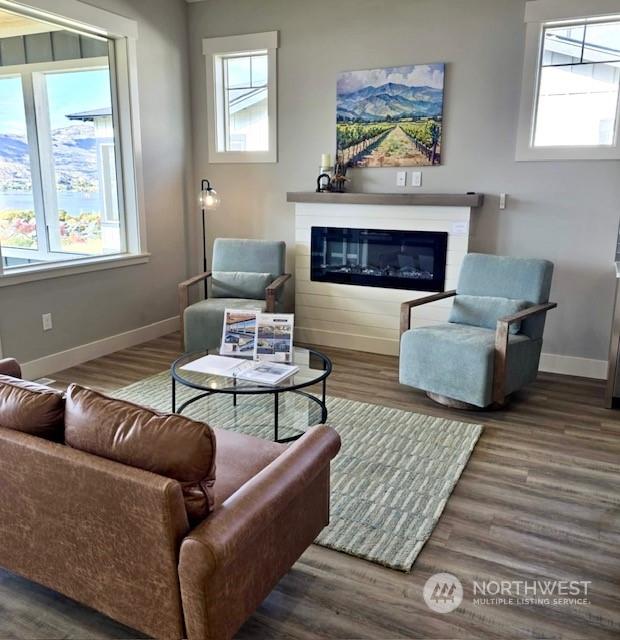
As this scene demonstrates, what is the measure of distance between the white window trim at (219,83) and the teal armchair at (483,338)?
85.3 inches

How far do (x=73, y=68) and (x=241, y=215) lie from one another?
71.0 inches

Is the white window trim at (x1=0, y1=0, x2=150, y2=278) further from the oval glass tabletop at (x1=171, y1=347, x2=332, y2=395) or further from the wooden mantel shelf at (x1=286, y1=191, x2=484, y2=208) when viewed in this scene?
the oval glass tabletop at (x1=171, y1=347, x2=332, y2=395)

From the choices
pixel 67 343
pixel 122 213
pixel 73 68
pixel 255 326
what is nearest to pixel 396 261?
pixel 255 326

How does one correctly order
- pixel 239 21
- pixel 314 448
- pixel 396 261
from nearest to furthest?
1. pixel 314 448
2. pixel 396 261
3. pixel 239 21

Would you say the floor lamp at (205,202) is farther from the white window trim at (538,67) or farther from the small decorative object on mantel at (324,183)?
the white window trim at (538,67)

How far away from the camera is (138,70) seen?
183 inches

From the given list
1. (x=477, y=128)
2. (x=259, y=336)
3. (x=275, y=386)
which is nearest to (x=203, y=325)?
(x=259, y=336)

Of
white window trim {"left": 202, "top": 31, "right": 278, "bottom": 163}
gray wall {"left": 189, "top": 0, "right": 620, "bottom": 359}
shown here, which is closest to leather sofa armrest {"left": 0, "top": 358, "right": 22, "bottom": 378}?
gray wall {"left": 189, "top": 0, "right": 620, "bottom": 359}

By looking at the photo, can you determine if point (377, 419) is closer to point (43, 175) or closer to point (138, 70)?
point (43, 175)

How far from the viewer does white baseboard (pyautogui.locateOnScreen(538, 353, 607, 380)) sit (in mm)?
4129

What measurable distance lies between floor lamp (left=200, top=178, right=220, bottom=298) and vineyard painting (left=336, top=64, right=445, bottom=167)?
1.16 m

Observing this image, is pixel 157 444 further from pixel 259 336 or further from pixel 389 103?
pixel 389 103

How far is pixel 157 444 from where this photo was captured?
1427 mm

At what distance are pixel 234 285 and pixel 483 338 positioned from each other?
2.17m
